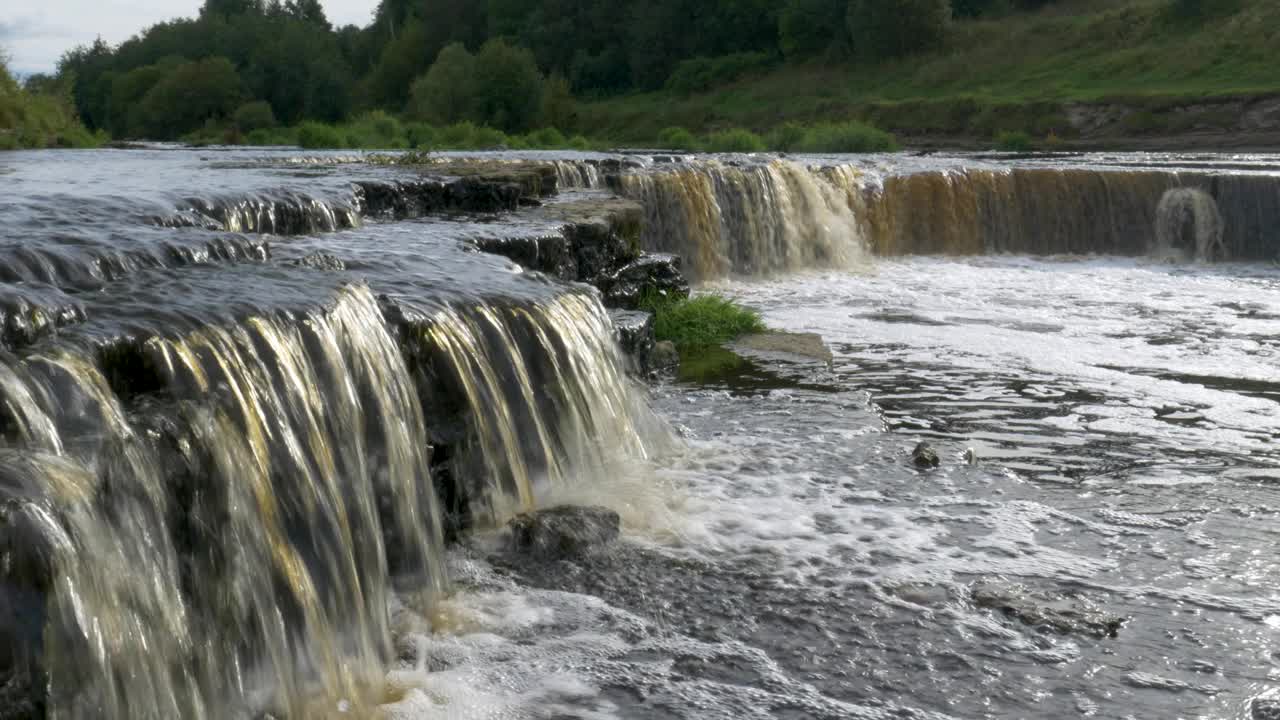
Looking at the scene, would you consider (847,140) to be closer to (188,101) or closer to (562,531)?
(562,531)

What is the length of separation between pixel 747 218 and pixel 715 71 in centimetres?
Result: 5572

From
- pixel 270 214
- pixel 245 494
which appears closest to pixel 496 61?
pixel 270 214

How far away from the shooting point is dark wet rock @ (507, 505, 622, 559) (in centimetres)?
690

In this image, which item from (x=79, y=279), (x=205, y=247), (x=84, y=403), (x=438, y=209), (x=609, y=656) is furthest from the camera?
(x=438, y=209)

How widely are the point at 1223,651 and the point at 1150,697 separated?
66cm

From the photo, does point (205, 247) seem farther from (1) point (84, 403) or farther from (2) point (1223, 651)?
(2) point (1223, 651)

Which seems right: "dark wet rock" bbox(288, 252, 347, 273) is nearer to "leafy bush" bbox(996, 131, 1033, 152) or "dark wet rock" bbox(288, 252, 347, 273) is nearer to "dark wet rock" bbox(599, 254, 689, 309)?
"dark wet rock" bbox(599, 254, 689, 309)

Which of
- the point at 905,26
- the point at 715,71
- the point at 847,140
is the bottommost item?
the point at 847,140

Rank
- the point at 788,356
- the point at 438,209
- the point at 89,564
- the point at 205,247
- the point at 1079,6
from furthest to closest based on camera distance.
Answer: the point at 1079,6, the point at 438,209, the point at 788,356, the point at 205,247, the point at 89,564

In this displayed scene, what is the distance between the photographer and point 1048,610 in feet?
20.1

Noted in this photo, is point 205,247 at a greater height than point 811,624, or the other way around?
point 205,247

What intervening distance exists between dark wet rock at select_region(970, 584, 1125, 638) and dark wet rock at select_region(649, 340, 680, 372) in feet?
17.2

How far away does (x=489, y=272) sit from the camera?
366 inches

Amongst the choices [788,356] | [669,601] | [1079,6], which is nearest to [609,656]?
[669,601]
